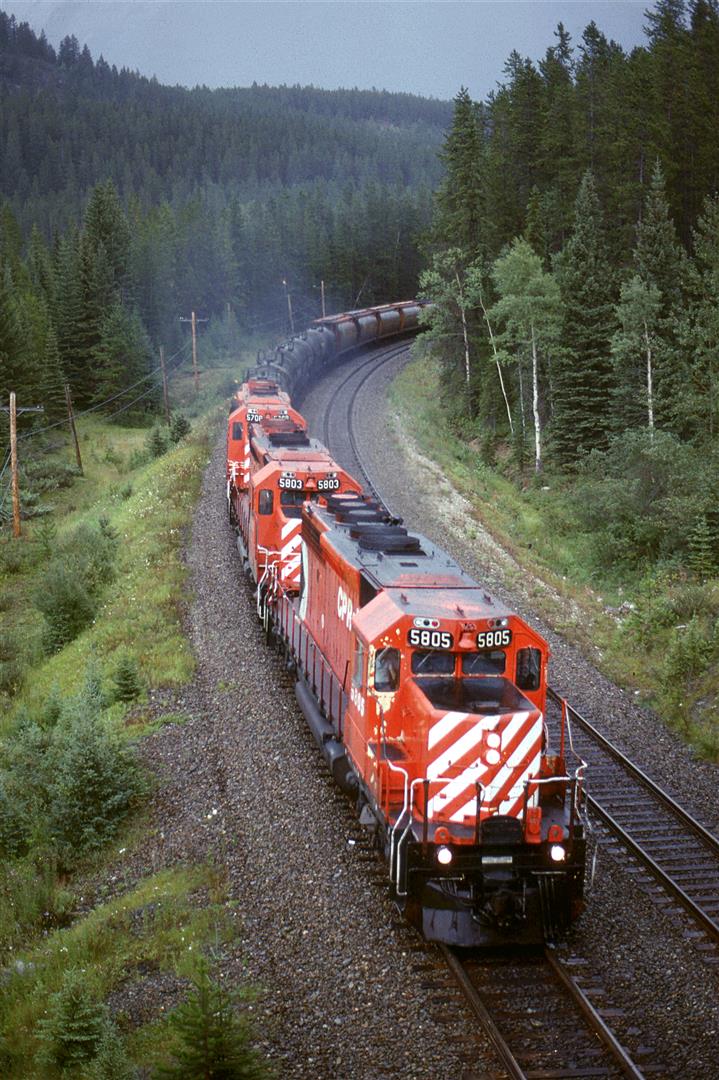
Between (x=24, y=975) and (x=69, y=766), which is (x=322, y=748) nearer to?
(x=69, y=766)

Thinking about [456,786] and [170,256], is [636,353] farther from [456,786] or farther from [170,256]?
[170,256]

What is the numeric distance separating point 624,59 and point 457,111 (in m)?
14.4

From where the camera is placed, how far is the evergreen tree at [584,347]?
40406 millimetres

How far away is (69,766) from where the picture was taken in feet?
51.3

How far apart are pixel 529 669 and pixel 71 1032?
6139mm

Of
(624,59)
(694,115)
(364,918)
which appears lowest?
(364,918)

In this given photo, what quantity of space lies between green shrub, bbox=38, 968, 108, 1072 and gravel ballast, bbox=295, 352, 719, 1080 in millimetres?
5012

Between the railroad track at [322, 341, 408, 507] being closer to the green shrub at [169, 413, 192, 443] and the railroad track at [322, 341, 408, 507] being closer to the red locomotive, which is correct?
the green shrub at [169, 413, 192, 443]

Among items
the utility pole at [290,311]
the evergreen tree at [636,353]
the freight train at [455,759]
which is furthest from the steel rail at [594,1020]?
the utility pole at [290,311]

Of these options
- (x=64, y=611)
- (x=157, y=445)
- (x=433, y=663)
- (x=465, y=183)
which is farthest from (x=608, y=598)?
(x=157, y=445)

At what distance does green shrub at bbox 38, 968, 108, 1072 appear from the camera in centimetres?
980

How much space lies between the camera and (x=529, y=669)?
11984 millimetres

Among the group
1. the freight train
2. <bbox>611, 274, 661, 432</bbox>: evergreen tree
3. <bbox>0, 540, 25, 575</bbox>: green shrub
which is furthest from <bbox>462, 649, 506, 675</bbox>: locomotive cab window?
<bbox>0, 540, 25, 575</bbox>: green shrub

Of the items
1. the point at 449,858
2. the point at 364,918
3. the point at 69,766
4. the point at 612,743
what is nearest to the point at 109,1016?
the point at 364,918
